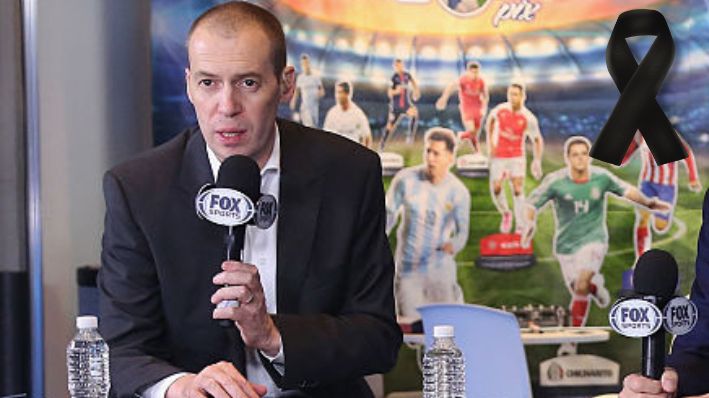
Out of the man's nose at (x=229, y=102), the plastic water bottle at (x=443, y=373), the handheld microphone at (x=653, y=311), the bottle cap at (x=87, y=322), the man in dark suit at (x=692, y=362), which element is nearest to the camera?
the handheld microphone at (x=653, y=311)

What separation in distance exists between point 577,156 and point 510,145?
1.29 feet

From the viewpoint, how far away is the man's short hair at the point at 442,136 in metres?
7.59

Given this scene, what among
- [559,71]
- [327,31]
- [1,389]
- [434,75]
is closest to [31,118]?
[1,389]

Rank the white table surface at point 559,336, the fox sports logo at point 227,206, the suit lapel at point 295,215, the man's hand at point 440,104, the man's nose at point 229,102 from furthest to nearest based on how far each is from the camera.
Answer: the man's hand at point 440,104 → the white table surface at point 559,336 → the suit lapel at point 295,215 → the man's nose at point 229,102 → the fox sports logo at point 227,206

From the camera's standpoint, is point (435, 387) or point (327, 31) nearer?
point (435, 387)

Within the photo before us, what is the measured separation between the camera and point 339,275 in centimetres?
320

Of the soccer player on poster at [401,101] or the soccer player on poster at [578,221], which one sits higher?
the soccer player on poster at [401,101]

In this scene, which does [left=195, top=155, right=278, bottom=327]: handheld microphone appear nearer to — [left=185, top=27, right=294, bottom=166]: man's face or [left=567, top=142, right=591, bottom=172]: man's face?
[left=185, top=27, right=294, bottom=166]: man's face

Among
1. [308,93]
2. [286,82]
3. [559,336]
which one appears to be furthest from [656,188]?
[286,82]

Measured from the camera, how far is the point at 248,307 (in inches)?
107

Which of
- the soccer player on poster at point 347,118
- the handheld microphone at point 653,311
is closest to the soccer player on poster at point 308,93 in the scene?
the soccer player on poster at point 347,118

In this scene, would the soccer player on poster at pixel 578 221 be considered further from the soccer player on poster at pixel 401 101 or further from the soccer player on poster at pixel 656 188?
the soccer player on poster at pixel 401 101

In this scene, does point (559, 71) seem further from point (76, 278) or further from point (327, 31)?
point (76, 278)

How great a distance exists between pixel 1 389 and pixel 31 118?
1290mm
